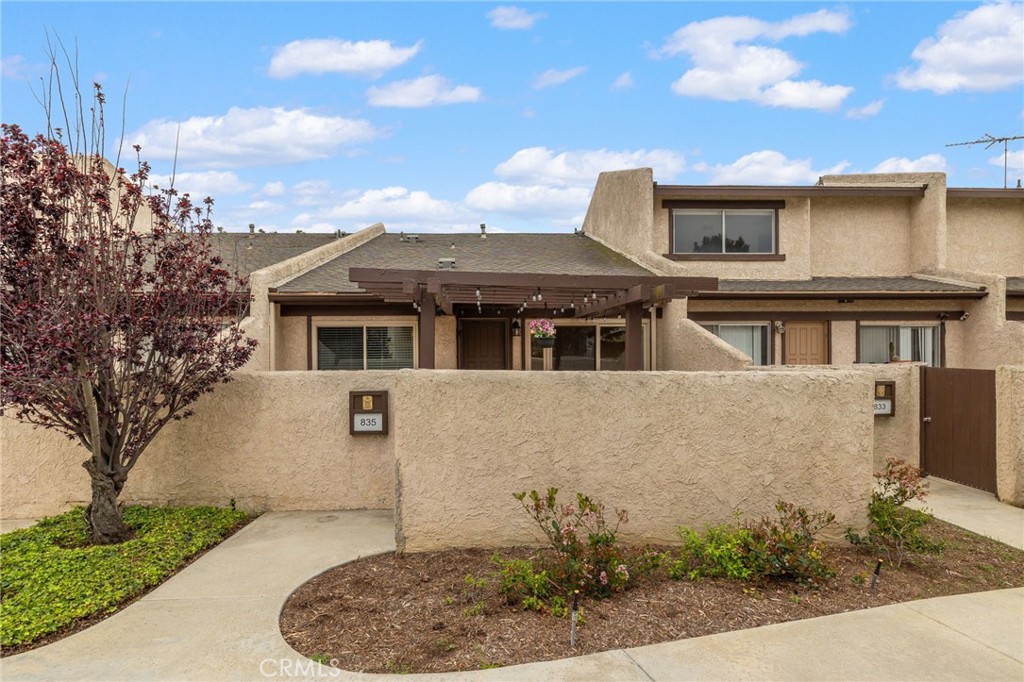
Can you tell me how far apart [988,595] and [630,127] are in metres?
12.4

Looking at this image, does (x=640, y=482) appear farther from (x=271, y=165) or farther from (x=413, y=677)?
(x=271, y=165)

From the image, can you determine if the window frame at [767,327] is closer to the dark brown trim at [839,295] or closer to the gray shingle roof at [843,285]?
the dark brown trim at [839,295]

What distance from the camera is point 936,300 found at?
45.7 ft

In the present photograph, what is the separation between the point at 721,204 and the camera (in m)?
14.9

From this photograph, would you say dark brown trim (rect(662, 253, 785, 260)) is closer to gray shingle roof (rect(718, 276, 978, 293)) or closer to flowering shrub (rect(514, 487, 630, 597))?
gray shingle roof (rect(718, 276, 978, 293))

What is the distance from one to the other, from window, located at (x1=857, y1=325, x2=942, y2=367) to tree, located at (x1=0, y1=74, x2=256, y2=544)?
48.5 feet

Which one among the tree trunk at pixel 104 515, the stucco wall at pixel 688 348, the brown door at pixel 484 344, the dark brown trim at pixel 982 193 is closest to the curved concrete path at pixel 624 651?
the tree trunk at pixel 104 515

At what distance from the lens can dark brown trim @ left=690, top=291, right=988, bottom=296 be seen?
13195mm

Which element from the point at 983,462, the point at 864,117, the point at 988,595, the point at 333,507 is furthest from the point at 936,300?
the point at 333,507

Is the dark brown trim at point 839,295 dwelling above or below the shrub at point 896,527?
above

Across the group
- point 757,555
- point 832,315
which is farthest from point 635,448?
point 832,315

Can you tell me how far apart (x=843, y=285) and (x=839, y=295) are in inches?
42.3

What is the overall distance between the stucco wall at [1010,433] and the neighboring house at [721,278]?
434 centimetres

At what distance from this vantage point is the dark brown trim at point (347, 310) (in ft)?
39.3
